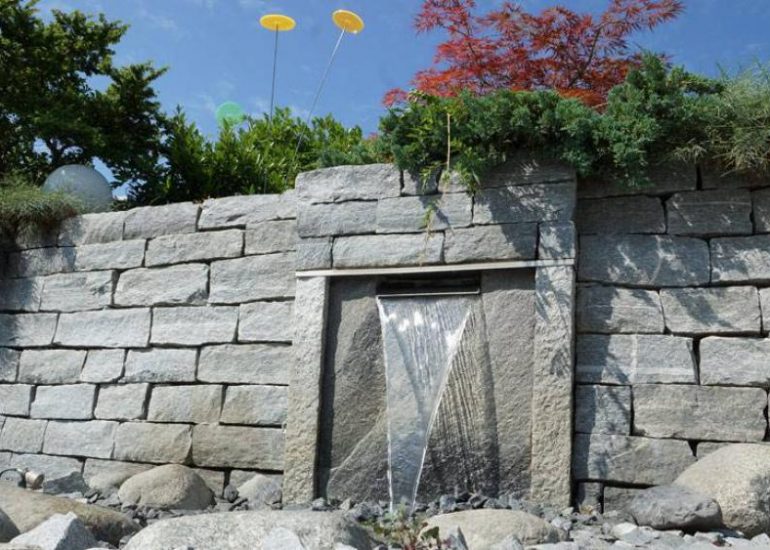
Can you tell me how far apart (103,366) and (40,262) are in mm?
1088

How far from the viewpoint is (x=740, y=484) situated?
367cm

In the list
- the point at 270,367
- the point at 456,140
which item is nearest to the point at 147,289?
the point at 270,367

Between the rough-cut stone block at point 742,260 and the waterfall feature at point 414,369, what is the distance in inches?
51.5

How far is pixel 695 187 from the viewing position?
464cm

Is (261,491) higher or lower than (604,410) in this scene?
lower

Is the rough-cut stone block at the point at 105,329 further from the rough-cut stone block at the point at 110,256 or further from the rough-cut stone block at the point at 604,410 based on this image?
the rough-cut stone block at the point at 604,410

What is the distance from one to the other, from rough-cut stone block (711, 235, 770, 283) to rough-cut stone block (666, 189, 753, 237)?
0.22ft

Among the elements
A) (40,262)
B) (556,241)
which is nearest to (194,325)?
(40,262)

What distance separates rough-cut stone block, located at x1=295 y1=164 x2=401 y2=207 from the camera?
16.5 ft

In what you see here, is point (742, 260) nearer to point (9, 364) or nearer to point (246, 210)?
point (246, 210)

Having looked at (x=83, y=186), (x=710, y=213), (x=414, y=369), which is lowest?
(x=414, y=369)

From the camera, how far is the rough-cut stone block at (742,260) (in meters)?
4.43

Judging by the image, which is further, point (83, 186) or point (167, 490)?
point (83, 186)

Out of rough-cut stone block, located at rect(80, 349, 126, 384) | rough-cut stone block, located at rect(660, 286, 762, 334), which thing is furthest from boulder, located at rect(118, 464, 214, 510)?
rough-cut stone block, located at rect(660, 286, 762, 334)
